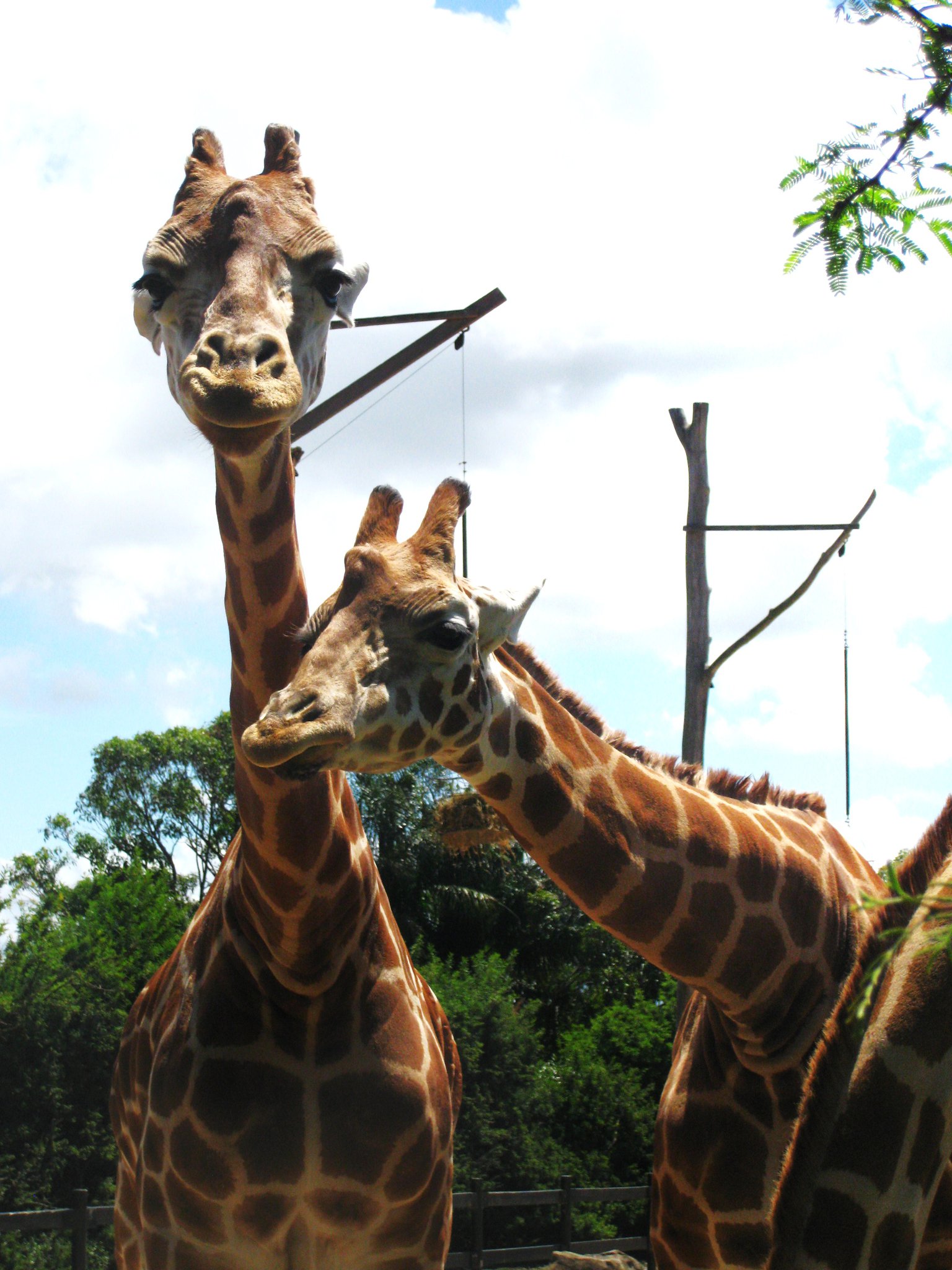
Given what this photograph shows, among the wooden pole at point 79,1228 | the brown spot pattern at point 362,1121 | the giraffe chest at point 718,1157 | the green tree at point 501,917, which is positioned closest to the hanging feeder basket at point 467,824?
the wooden pole at point 79,1228

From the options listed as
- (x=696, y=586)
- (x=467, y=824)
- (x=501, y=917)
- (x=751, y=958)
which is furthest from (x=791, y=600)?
(x=501, y=917)

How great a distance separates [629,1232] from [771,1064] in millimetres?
14290

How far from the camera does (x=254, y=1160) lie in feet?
12.8

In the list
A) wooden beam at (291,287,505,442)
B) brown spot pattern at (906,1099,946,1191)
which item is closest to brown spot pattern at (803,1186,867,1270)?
brown spot pattern at (906,1099,946,1191)

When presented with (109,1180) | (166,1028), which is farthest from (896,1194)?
(109,1180)

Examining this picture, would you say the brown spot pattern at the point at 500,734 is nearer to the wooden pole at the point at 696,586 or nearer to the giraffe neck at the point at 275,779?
the giraffe neck at the point at 275,779

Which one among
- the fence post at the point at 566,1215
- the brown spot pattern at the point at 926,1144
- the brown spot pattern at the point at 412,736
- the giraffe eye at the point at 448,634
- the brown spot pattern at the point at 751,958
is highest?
the giraffe eye at the point at 448,634

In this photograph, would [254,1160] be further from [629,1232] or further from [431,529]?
[629,1232]

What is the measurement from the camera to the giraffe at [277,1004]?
385 cm

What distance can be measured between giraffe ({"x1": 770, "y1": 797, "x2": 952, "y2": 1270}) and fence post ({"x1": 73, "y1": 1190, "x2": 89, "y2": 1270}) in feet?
33.9

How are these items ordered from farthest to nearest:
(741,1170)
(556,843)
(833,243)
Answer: (741,1170)
(556,843)
(833,243)

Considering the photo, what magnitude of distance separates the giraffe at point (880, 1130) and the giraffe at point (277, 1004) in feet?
6.92

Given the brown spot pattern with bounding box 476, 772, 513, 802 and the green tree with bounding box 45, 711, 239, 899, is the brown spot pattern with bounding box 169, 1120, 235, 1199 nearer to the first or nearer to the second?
the brown spot pattern with bounding box 476, 772, 513, 802

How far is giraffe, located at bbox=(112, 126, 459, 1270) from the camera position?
385cm
